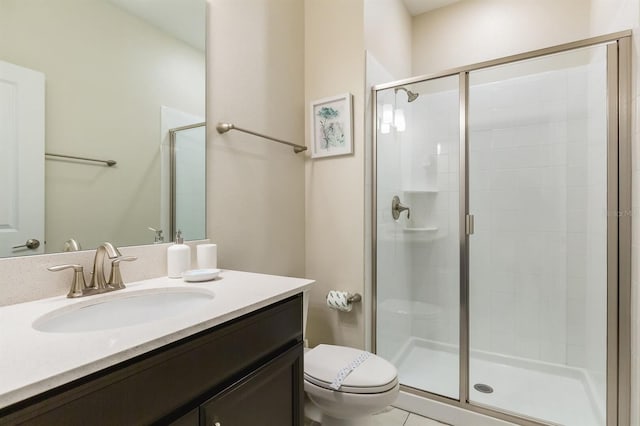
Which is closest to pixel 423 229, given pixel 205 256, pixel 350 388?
pixel 350 388

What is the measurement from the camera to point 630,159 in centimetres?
137

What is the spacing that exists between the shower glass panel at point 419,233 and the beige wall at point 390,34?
12.4 inches

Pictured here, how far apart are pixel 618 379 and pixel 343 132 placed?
1.77 metres

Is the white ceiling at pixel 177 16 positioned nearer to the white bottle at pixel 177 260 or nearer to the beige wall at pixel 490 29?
the white bottle at pixel 177 260

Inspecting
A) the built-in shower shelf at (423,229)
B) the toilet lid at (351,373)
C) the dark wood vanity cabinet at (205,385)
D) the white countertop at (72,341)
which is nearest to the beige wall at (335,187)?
the toilet lid at (351,373)

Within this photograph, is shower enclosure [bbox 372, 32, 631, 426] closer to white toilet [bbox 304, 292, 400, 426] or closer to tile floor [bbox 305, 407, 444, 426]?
tile floor [bbox 305, 407, 444, 426]

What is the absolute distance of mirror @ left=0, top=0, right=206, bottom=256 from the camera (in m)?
0.88

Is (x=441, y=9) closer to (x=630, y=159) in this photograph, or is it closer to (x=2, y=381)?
(x=630, y=159)

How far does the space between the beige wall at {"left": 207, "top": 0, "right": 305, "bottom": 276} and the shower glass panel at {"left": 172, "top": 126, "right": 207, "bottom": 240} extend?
0.12 feet

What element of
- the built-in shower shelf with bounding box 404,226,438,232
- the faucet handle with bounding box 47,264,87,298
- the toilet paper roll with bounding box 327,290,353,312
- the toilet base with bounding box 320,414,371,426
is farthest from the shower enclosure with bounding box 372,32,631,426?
the faucet handle with bounding box 47,264,87,298

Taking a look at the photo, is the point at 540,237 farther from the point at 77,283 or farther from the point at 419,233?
the point at 77,283

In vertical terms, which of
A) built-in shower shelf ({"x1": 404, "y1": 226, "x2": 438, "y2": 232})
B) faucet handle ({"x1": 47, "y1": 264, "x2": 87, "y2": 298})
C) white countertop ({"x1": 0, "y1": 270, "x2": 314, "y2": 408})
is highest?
built-in shower shelf ({"x1": 404, "y1": 226, "x2": 438, "y2": 232})

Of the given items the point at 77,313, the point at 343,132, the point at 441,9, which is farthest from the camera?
the point at 441,9

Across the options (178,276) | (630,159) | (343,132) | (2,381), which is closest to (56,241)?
(178,276)
